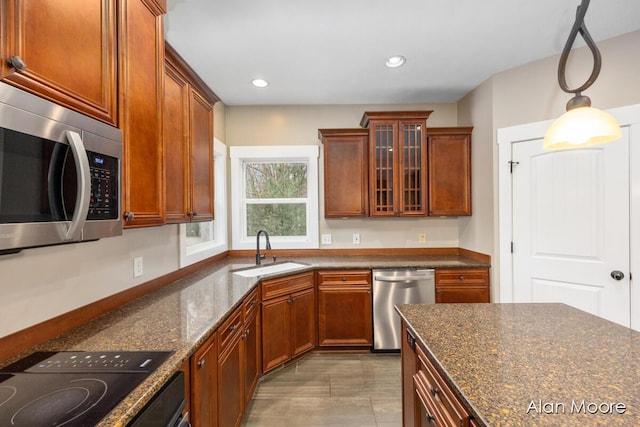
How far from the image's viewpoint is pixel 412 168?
10.3 ft

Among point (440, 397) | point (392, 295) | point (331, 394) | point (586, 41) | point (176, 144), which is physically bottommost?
point (331, 394)

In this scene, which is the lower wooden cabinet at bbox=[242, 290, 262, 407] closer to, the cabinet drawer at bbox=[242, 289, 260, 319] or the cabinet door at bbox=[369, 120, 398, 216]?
the cabinet drawer at bbox=[242, 289, 260, 319]

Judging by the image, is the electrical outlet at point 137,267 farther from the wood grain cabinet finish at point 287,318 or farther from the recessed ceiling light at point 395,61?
the recessed ceiling light at point 395,61

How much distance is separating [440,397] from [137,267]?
1.75 meters

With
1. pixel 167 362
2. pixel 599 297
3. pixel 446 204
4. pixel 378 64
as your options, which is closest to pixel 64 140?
pixel 167 362

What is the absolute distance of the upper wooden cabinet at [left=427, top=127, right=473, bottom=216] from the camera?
10.3 ft

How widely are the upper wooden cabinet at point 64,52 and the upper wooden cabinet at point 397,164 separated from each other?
2.38 metres

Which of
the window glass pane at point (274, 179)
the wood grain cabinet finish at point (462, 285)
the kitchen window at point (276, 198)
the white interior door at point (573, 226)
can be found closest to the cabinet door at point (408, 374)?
the wood grain cabinet finish at point (462, 285)

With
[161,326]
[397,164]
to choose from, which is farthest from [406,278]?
[161,326]

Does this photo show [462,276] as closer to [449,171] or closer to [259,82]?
[449,171]

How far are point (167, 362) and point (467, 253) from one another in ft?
10.2

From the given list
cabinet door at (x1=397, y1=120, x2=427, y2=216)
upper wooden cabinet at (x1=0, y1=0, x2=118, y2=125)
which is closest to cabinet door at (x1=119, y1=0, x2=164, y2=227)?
upper wooden cabinet at (x1=0, y1=0, x2=118, y2=125)

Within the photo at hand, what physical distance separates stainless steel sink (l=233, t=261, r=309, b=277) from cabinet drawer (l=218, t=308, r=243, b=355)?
716 mm

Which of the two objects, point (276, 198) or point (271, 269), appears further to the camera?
point (276, 198)
